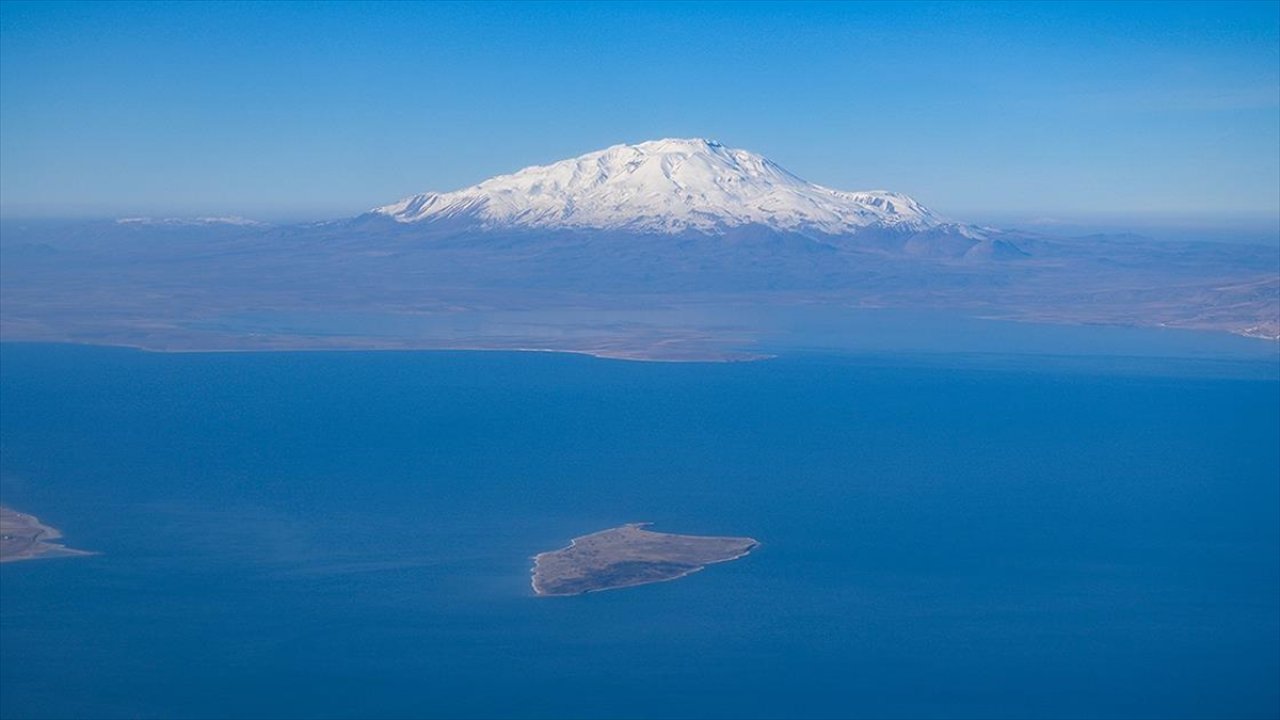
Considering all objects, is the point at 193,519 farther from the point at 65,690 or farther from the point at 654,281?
the point at 654,281

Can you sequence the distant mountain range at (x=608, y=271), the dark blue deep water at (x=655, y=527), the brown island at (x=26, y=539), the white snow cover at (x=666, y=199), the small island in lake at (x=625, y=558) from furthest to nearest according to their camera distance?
the white snow cover at (x=666, y=199) < the distant mountain range at (x=608, y=271) < the brown island at (x=26, y=539) < the small island in lake at (x=625, y=558) < the dark blue deep water at (x=655, y=527)

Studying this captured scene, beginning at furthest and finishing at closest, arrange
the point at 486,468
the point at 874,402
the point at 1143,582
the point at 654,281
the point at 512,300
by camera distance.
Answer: the point at 654,281, the point at 512,300, the point at 874,402, the point at 486,468, the point at 1143,582

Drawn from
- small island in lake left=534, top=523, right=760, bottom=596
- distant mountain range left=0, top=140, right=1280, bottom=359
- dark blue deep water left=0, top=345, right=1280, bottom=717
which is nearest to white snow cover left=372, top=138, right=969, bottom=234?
distant mountain range left=0, top=140, right=1280, bottom=359

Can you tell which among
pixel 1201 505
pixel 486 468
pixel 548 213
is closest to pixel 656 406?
pixel 486 468

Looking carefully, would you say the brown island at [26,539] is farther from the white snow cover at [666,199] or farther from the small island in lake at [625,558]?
the white snow cover at [666,199]

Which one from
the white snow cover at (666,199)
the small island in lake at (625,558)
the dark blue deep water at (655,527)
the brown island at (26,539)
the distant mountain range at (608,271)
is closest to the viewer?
the dark blue deep water at (655,527)

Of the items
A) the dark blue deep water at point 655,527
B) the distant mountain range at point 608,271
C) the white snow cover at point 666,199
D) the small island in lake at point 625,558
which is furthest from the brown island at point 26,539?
the white snow cover at point 666,199

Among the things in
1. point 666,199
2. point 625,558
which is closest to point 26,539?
point 625,558
